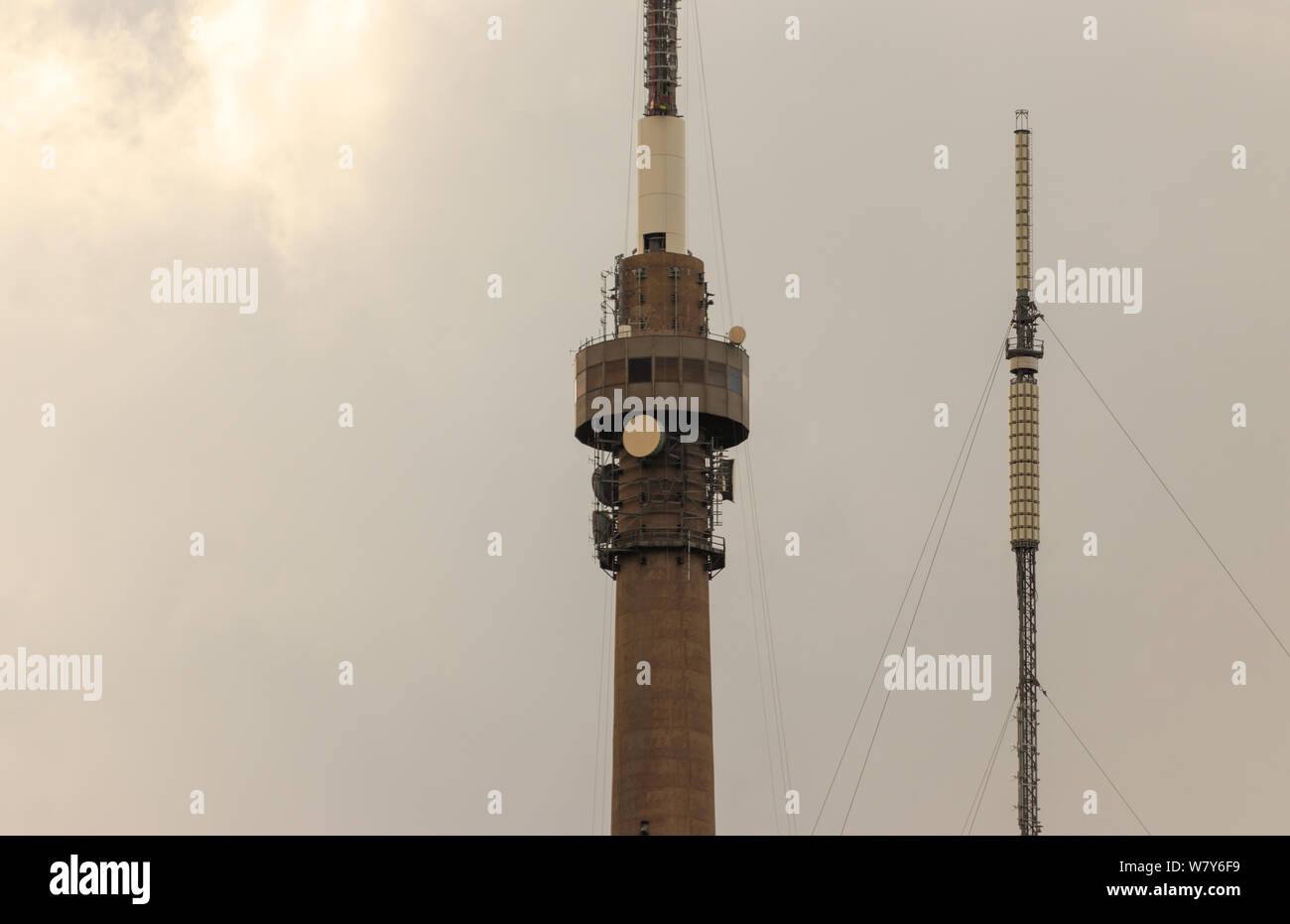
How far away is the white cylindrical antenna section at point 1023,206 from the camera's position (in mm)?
184250

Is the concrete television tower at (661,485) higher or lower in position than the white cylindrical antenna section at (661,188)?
lower

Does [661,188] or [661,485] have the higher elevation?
[661,188]

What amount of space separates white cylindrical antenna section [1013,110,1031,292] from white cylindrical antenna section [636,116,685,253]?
2199 centimetres

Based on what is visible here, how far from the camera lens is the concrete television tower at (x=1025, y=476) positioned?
175m

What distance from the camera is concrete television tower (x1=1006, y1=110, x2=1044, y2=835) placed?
575 ft

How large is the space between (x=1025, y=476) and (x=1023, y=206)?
16.2 m

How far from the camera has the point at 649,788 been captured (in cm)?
16400

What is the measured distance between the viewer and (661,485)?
168 metres

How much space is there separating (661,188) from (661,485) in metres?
17.7

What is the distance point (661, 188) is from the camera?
571 feet
